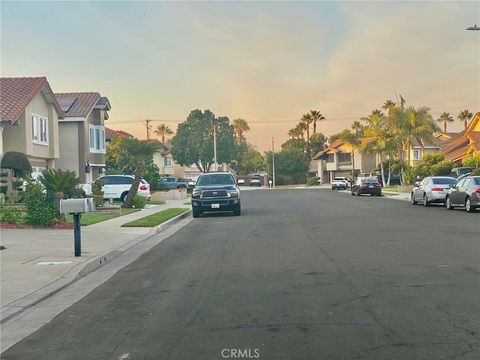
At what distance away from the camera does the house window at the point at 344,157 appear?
96.0 meters

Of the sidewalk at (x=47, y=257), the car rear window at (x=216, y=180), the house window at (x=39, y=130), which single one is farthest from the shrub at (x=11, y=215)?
the house window at (x=39, y=130)

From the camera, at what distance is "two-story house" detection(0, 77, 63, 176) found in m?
32.5

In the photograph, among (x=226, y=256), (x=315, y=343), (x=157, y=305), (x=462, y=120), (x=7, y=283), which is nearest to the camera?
(x=315, y=343)

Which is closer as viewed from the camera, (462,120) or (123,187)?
(123,187)

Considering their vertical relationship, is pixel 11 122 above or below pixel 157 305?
above

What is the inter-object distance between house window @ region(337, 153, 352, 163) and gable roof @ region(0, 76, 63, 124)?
64805 millimetres

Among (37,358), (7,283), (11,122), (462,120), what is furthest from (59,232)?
(462,120)

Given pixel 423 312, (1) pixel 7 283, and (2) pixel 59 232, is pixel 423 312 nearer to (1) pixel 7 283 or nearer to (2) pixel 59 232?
(1) pixel 7 283

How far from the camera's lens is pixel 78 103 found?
44.9 m

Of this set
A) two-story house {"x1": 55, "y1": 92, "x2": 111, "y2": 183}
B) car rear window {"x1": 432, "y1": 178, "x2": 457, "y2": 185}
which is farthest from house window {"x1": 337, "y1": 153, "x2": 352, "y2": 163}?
car rear window {"x1": 432, "y1": 178, "x2": 457, "y2": 185}

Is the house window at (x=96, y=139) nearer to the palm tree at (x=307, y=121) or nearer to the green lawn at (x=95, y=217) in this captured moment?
the green lawn at (x=95, y=217)

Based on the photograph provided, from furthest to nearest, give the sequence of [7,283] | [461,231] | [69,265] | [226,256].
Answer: [461,231] → [226,256] → [69,265] → [7,283]

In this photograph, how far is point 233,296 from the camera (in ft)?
27.1

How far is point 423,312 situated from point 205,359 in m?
2.93
